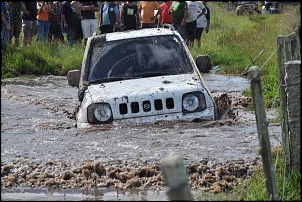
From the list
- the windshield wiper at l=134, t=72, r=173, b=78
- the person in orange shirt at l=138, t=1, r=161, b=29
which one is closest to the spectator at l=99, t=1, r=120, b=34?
the person in orange shirt at l=138, t=1, r=161, b=29

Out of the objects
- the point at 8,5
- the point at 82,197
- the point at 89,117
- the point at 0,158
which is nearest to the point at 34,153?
the point at 0,158

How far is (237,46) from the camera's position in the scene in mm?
21859

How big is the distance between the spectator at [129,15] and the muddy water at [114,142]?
8.74 metres

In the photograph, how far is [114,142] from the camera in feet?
28.0

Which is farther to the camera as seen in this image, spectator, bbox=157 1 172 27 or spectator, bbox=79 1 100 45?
spectator, bbox=157 1 172 27

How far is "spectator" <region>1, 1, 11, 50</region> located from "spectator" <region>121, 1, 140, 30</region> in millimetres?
3559

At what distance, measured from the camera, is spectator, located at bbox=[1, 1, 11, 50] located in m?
17.4

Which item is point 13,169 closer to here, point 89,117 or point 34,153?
point 34,153

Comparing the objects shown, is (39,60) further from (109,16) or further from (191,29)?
(191,29)

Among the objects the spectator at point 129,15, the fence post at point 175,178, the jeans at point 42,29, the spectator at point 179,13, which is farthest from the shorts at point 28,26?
the fence post at point 175,178

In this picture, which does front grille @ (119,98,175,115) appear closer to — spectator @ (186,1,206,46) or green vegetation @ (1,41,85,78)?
green vegetation @ (1,41,85,78)

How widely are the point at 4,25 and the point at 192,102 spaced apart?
370 inches

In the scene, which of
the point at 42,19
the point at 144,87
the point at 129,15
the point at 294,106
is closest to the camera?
the point at 294,106

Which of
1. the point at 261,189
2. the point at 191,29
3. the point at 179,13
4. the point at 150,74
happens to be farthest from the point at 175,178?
the point at 191,29
